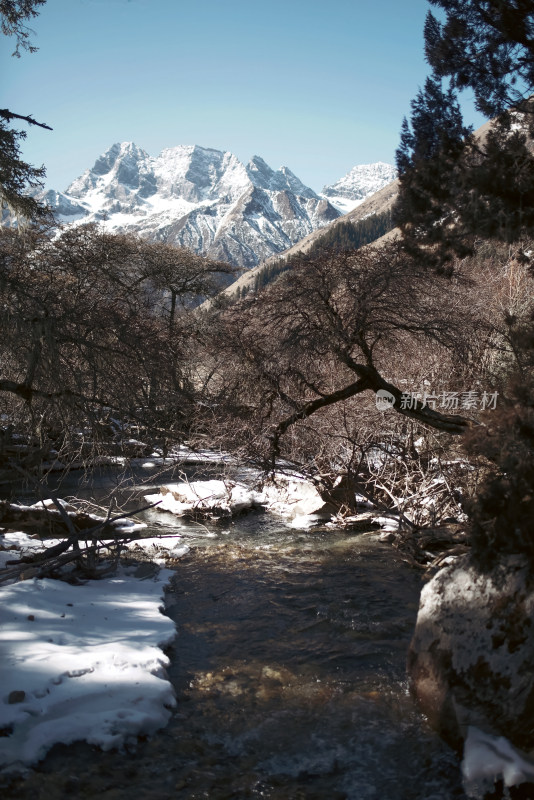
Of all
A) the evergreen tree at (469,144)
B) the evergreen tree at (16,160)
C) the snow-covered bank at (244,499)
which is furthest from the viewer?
the snow-covered bank at (244,499)

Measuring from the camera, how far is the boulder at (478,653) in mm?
4012

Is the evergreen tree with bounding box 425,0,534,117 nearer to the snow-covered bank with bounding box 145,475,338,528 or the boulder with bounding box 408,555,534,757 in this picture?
the boulder with bounding box 408,555,534,757

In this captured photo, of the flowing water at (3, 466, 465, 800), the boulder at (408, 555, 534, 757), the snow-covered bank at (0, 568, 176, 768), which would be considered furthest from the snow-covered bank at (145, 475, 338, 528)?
the boulder at (408, 555, 534, 757)

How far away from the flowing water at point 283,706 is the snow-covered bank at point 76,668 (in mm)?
150

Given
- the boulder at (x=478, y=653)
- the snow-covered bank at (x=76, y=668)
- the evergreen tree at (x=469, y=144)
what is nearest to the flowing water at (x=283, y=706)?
the snow-covered bank at (x=76, y=668)

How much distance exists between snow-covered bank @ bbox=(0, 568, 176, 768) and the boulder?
7.40ft

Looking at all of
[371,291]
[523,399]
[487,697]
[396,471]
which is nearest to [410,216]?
[523,399]

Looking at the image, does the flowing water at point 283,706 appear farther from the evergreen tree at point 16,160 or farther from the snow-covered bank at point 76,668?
the evergreen tree at point 16,160

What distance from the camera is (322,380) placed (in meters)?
12.5

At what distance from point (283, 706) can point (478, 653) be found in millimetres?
1805

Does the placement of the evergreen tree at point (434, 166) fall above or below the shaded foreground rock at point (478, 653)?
above

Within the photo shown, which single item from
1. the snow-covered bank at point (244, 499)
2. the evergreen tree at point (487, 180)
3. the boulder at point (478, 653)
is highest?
the evergreen tree at point (487, 180)

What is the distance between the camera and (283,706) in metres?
4.99

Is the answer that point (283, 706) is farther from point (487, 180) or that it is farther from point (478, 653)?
point (487, 180)
